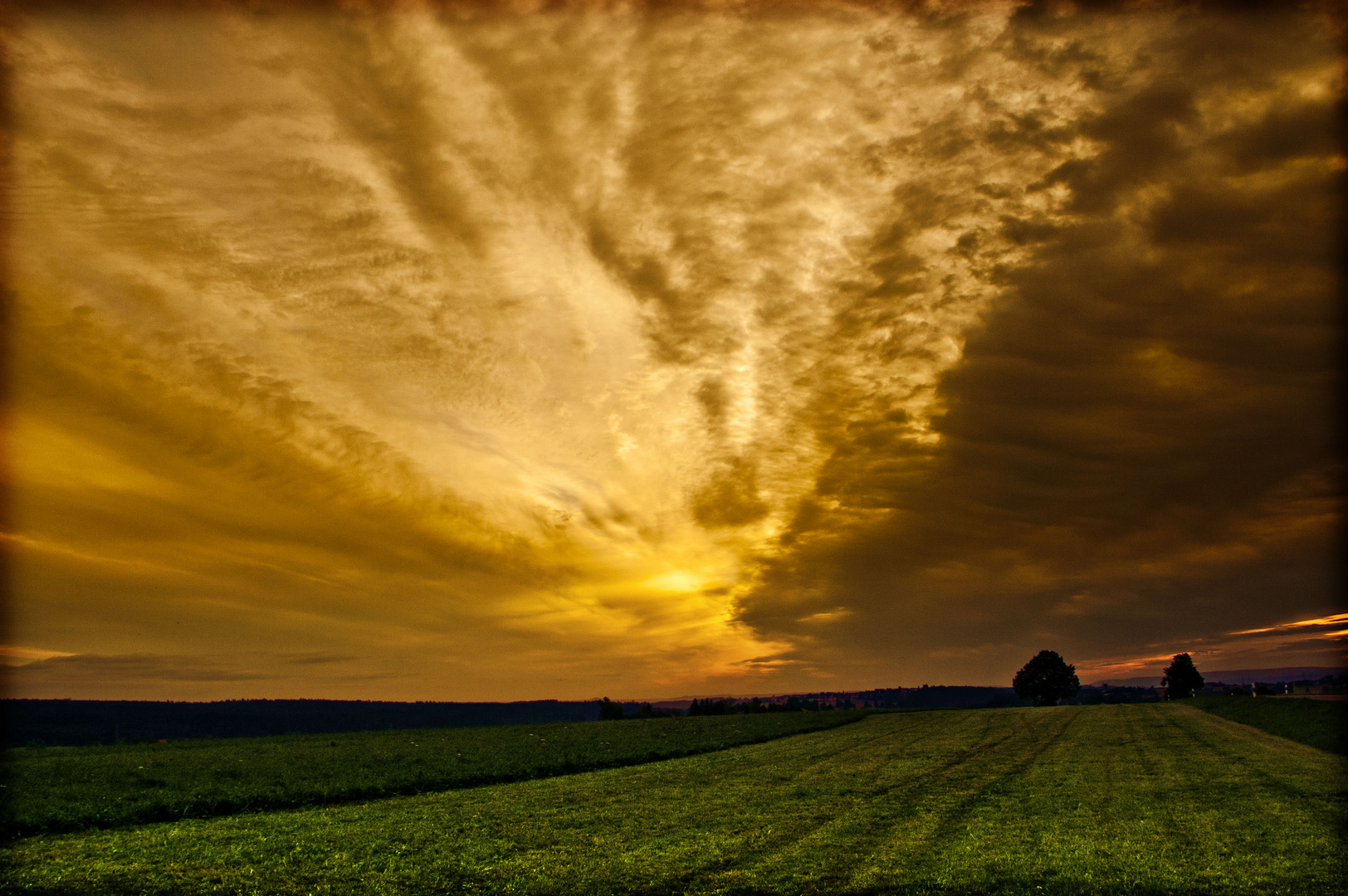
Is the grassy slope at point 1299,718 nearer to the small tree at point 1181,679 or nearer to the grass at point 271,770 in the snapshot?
the grass at point 271,770

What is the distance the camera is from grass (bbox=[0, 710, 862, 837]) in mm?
31062

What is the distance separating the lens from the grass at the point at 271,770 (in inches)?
1223

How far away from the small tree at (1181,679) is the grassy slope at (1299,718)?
103 meters

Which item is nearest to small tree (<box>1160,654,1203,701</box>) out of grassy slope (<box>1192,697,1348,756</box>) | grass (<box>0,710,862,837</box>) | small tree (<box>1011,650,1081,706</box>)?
small tree (<box>1011,650,1081,706</box>)

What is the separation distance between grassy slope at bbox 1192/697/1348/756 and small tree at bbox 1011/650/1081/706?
83.0 meters

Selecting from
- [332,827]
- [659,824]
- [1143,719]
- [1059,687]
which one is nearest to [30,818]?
[332,827]

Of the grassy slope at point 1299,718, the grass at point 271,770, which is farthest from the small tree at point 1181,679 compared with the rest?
the grass at point 271,770

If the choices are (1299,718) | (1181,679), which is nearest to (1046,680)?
(1181,679)

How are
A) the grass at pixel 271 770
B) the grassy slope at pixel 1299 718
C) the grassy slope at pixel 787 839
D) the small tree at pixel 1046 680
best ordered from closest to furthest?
the grassy slope at pixel 787 839
the grass at pixel 271 770
the grassy slope at pixel 1299 718
the small tree at pixel 1046 680

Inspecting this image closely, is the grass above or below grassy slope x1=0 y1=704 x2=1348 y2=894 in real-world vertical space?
below

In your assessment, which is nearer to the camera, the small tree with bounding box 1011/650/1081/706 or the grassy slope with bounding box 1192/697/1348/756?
the grassy slope with bounding box 1192/697/1348/756

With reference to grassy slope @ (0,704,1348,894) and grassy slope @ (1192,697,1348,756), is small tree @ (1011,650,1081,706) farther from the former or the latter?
grassy slope @ (0,704,1348,894)

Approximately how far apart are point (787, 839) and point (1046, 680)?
193m

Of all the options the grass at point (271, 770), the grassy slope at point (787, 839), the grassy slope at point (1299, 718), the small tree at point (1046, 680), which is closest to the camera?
the grassy slope at point (787, 839)
